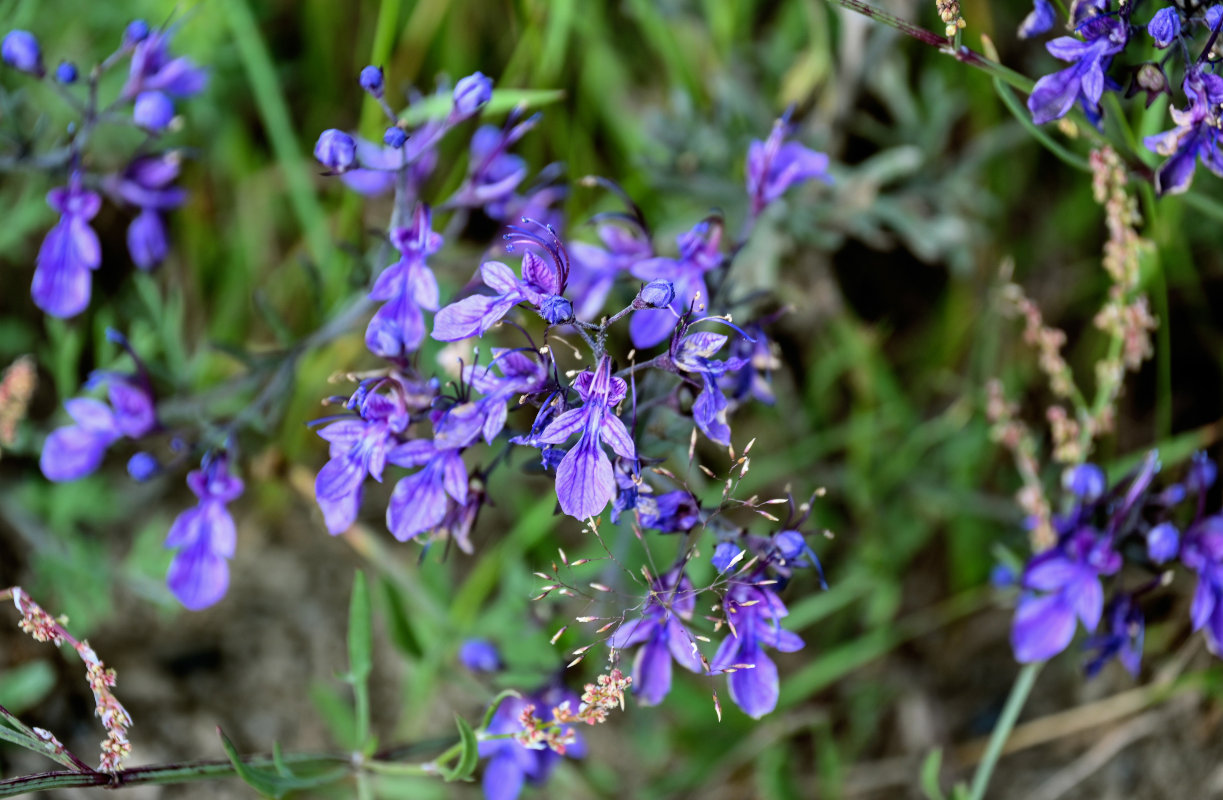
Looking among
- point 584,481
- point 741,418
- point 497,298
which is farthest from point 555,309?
point 741,418

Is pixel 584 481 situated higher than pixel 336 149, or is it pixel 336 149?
pixel 336 149

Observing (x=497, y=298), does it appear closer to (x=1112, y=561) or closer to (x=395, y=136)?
(x=395, y=136)

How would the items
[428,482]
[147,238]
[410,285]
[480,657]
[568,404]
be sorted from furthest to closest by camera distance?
[147,238] → [480,657] → [410,285] → [428,482] → [568,404]

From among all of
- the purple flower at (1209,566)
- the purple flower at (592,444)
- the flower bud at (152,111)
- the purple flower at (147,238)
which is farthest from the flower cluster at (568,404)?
the purple flower at (1209,566)

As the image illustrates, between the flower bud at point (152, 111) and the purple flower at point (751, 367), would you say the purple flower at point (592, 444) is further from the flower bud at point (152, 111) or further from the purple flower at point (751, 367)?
the flower bud at point (152, 111)

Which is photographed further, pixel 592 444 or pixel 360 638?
pixel 360 638

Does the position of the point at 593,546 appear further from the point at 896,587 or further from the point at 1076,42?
the point at 1076,42

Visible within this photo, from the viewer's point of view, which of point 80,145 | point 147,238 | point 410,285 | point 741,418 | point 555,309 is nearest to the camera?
point 555,309
